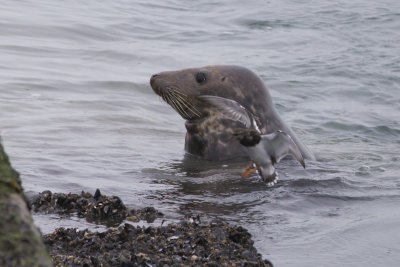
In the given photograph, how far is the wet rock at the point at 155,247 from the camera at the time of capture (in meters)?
3.86

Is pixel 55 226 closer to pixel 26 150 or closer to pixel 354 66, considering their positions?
pixel 26 150

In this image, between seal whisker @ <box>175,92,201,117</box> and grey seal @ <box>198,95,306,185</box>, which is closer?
grey seal @ <box>198,95,306,185</box>

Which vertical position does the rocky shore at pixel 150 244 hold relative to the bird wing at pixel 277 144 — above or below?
below

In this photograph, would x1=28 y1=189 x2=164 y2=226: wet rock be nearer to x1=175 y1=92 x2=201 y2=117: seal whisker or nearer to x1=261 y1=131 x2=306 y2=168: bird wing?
x1=261 y1=131 x2=306 y2=168: bird wing

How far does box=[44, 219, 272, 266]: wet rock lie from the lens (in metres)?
3.86

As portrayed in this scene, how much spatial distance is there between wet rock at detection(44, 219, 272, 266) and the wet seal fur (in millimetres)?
2887

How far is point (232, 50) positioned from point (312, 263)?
10210 mm

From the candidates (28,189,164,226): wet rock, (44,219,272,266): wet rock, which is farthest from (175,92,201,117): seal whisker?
(44,219,272,266): wet rock

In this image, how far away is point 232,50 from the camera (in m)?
14.5

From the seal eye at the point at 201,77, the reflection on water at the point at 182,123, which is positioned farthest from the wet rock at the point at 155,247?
the seal eye at the point at 201,77

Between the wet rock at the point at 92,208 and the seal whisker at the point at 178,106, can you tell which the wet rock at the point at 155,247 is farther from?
the seal whisker at the point at 178,106

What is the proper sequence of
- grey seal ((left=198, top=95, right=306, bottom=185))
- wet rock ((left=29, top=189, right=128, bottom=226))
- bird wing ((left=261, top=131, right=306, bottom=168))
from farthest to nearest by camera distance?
bird wing ((left=261, top=131, right=306, bottom=168)), grey seal ((left=198, top=95, right=306, bottom=185)), wet rock ((left=29, top=189, right=128, bottom=226))

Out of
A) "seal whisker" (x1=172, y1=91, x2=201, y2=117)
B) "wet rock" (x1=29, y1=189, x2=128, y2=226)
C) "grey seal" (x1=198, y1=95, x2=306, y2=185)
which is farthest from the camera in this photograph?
"seal whisker" (x1=172, y1=91, x2=201, y2=117)

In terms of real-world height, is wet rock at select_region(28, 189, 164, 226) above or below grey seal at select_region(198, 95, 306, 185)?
below
